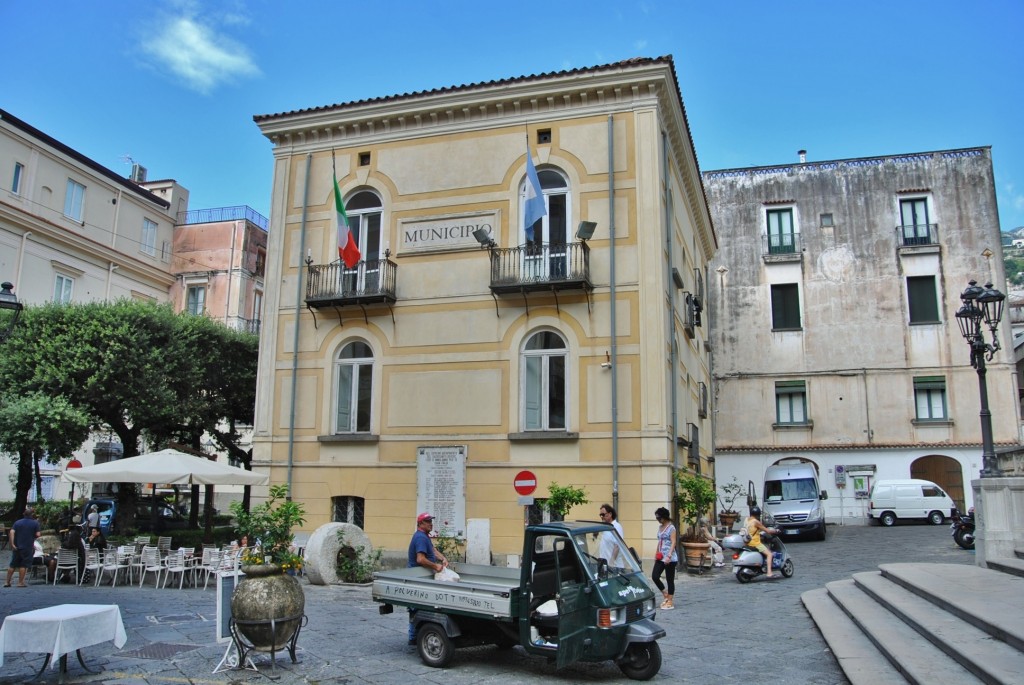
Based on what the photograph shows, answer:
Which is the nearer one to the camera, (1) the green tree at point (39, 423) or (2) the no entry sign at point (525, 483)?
(2) the no entry sign at point (525, 483)

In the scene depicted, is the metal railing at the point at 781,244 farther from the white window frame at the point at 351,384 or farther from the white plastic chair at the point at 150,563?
the white plastic chair at the point at 150,563

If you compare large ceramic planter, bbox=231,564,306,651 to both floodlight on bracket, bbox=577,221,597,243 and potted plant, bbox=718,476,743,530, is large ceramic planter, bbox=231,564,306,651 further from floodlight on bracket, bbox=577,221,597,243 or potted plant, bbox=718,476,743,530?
potted plant, bbox=718,476,743,530

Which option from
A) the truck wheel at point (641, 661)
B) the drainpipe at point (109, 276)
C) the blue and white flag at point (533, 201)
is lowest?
the truck wheel at point (641, 661)

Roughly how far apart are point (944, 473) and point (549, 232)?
2220cm

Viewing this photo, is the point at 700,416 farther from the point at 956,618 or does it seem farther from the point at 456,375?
the point at 956,618

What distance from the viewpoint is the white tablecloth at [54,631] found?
8031 mm

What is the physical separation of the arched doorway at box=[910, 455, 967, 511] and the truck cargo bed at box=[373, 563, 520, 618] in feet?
90.3

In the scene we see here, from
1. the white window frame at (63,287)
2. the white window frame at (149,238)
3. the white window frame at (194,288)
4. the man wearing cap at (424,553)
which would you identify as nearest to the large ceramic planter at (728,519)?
the man wearing cap at (424,553)

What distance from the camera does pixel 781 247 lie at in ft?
114

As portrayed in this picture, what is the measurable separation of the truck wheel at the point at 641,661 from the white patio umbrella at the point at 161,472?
11.1 m

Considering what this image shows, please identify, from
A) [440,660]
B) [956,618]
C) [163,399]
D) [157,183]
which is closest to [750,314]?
[163,399]

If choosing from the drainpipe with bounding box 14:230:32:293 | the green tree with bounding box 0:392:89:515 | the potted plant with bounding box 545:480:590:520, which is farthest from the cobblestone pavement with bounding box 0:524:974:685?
the drainpipe with bounding box 14:230:32:293

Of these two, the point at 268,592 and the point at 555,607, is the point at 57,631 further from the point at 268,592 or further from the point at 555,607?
the point at 555,607

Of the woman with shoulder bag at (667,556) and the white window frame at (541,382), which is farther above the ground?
the white window frame at (541,382)
